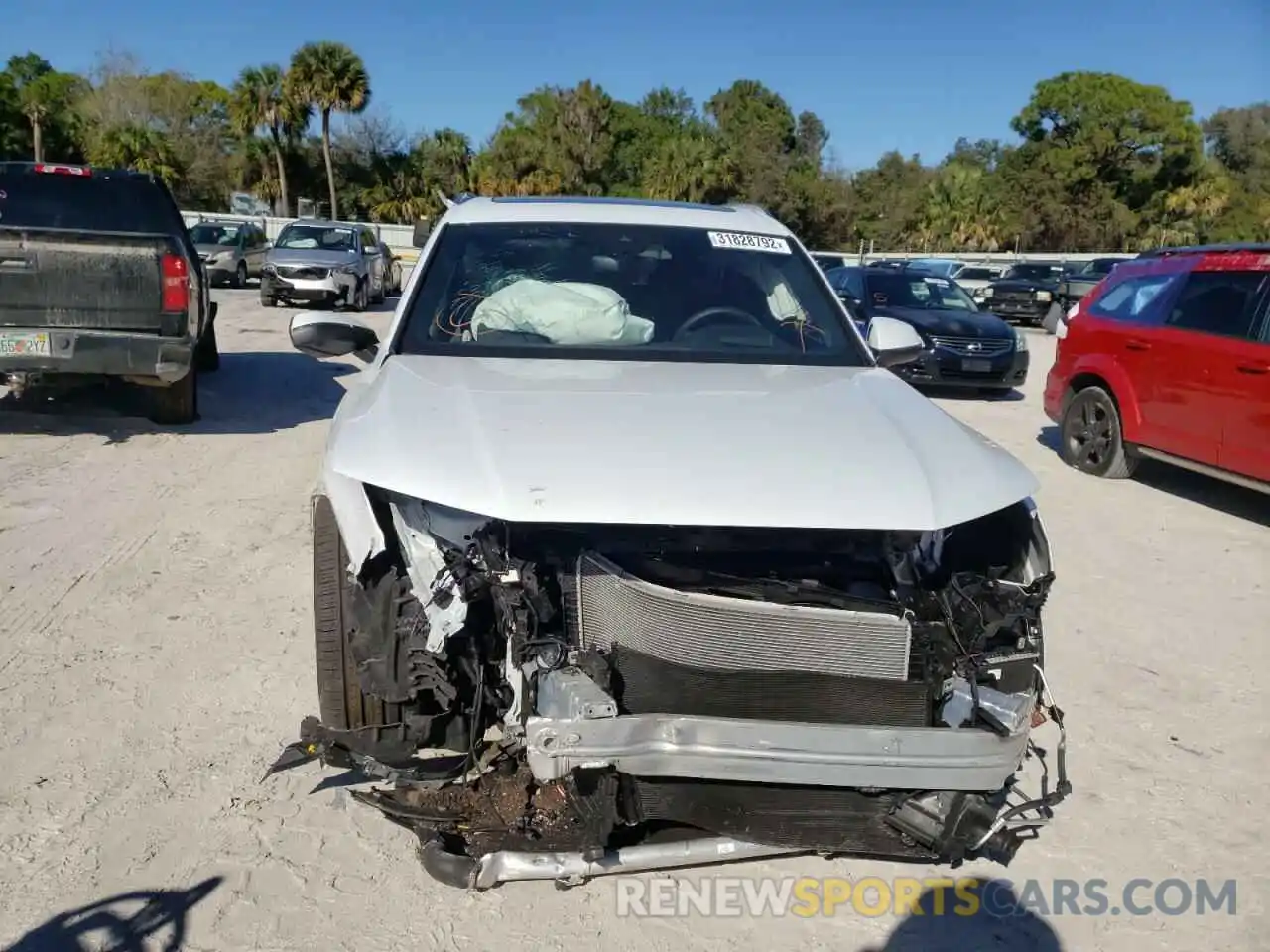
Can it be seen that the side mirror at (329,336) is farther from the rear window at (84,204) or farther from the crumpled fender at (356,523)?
the rear window at (84,204)

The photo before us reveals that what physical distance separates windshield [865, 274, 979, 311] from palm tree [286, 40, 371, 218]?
3718 cm

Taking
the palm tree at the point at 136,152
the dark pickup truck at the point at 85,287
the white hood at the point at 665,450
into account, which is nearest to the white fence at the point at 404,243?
the palm tree at the point at 136,152

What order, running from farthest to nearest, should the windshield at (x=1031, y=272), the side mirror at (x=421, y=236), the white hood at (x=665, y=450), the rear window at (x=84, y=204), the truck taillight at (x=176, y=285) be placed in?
the windshield at (x=1031, y=272), the rear window at (x=84, y=204), the truck taillight at (x=176, y=285), the side mirror at (x=421, y=236), the white hood at (x=665, y=450)

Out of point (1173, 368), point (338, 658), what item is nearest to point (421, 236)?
point (338, 658)

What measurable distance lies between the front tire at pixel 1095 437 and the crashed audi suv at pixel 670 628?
5700 millimetres

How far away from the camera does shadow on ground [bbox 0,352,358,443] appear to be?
8312 mm

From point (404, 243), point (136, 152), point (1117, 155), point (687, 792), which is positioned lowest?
point (687, 792)

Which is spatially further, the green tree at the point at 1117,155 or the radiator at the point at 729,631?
the green tree at the point at 1117,155

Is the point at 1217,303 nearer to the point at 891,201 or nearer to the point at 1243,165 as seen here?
the point at 891,201

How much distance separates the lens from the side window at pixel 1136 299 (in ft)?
26.2

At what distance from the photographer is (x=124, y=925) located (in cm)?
269

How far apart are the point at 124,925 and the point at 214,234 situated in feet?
72.8

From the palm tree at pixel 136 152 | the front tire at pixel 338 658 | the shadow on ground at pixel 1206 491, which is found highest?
the palm tree at pixel 136 152

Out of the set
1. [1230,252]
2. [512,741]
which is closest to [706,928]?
[512,741]
